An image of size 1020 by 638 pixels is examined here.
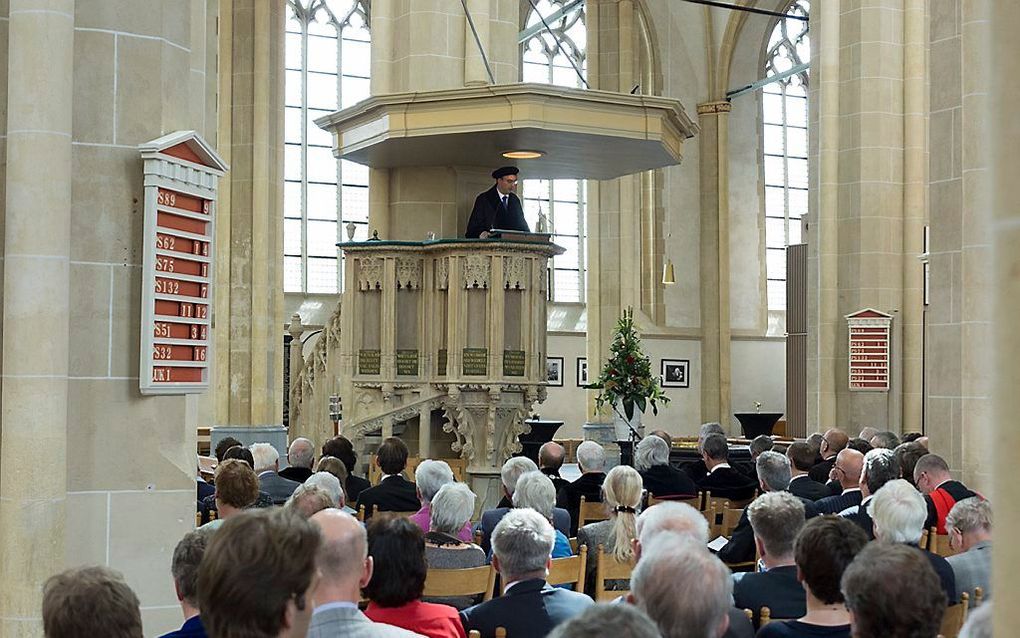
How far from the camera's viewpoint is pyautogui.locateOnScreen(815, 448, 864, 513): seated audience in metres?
7.55

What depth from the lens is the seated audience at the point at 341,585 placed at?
366 cm

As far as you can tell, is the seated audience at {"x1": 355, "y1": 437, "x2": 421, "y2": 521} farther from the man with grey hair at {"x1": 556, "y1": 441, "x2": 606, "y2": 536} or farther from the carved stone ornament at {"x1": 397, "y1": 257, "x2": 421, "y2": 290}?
the carved stone ornament at {"x1": 397, "y1": 257, "x2": 421, "y2": 290}

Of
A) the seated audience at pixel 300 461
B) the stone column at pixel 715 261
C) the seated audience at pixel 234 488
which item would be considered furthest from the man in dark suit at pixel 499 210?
the stone column at pixel 715 261

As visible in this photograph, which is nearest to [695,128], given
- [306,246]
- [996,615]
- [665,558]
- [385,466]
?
[385,466]

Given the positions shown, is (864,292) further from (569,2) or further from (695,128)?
(569,2)

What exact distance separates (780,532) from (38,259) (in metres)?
3.11

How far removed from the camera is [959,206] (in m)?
10.2

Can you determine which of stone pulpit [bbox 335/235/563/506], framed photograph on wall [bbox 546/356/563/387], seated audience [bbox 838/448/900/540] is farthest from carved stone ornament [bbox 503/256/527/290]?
framed photograph on wall [bbox 546/356/563/387]

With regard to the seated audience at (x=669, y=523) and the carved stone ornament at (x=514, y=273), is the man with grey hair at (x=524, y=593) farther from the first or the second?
the carved stone ornament at (x=514, y=273)

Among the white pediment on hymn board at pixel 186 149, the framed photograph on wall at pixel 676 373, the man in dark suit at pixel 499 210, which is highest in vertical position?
the man in dark suit at pixel 499 210

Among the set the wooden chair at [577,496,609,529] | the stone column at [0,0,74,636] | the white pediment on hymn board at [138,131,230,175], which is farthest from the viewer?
the wooden chair at [577,496,609,529]

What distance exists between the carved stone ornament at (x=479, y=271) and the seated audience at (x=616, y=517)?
458 centimetres

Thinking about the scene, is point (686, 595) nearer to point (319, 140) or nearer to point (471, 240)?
point (471, 240)

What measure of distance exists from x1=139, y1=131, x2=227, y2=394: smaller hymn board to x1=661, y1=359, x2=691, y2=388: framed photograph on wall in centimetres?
2134
